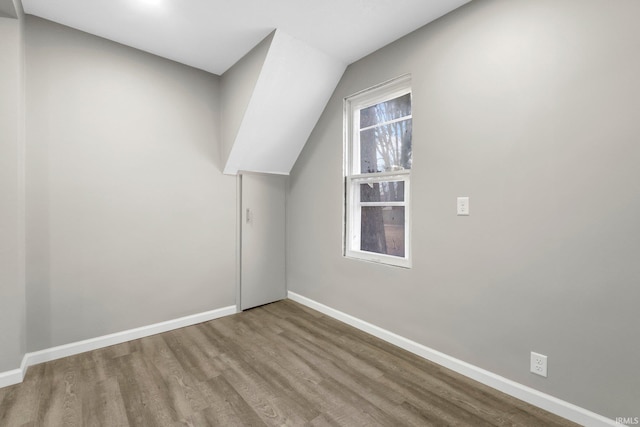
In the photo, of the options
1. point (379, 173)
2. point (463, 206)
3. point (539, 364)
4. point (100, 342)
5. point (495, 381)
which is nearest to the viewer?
point (539, 364)

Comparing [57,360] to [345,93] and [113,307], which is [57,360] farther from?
[345,93]

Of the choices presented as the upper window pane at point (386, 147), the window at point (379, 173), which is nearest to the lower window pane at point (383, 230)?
the window at point (379, 173)

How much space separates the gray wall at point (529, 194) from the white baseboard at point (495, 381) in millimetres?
44

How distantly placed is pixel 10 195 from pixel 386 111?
2938mm

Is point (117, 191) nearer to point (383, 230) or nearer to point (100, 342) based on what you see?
point (100, 342)

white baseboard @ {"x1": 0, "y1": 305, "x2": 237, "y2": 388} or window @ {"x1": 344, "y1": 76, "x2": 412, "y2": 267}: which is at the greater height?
window @ {"x1": 344, "y1": 76, "x2": 412, "y2": 267}

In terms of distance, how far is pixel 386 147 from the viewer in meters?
2.65

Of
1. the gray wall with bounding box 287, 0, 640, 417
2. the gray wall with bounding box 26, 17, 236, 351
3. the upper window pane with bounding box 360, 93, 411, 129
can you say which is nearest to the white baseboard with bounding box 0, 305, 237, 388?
the gray wall with bounding box 26, 17, 236, 351

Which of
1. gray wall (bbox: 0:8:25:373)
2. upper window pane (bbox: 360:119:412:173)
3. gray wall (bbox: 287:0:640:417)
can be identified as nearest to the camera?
gray wall (bbox: 287:0:640:417)

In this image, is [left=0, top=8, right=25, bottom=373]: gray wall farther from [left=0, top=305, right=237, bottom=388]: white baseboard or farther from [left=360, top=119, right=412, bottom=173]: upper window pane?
[left=360, top=119, right=412, bottom=173]: upper window pane

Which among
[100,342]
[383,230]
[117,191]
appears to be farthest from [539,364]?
[117,191]

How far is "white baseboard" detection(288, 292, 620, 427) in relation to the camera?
1552 millimetres

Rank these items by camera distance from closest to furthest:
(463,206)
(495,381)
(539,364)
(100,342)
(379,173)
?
1. (539,364)
2. (495,381)
3. (463,206)
4. (100,342)
5. (379,173)

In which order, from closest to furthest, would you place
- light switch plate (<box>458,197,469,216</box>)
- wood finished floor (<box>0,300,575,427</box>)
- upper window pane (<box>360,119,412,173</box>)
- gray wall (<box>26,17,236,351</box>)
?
wood finished floor (<box>0,300,575,427</box>) → light switch plate (<box>458,197,469,216</box>) → gray wall (<box>26,17,236,351</box>) → upper window pane (<box>360,119,412,173</box>)
